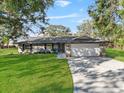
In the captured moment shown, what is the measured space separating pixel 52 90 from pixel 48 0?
598 centimetres

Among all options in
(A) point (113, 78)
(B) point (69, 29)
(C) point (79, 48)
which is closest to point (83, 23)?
(B) point (69, 29)

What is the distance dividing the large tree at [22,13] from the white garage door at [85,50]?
8.68 meters

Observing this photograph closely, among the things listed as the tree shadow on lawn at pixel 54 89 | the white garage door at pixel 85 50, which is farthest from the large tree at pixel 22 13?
the white garage door at pixel 85 50

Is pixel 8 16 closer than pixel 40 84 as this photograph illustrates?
No

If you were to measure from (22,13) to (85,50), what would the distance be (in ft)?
66.2

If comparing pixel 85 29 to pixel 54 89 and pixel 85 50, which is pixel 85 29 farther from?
pixel 54 89

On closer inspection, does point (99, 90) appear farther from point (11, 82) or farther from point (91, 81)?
point (11, 82)

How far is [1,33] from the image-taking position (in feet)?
107

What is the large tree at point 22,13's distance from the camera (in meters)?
14.0

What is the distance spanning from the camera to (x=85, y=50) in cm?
3728

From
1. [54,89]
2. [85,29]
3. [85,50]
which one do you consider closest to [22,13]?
[54,89]

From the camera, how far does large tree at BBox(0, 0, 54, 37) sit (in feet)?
46.0

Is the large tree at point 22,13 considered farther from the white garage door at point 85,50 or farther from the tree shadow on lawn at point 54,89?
the white garage door at point 85,50

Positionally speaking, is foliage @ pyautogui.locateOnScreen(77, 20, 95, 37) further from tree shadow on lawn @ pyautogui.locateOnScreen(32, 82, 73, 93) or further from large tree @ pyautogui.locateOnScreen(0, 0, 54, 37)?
tree shadow on lawn @ pyautogui.locateOnScreen(32, 82, 73, 93)
